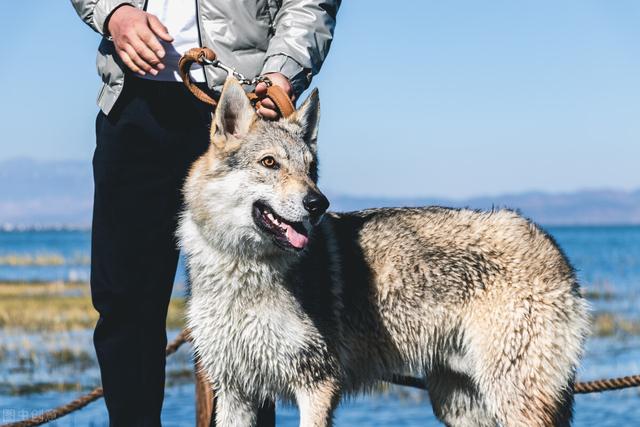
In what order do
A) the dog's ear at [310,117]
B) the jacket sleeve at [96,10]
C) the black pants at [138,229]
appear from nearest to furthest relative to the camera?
the jacket sleeve at [96,10]
the black pants at [138,229]
the dog's ear at [310,117]

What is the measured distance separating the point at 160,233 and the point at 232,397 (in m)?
0.95

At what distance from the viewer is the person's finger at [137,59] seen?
454 cm

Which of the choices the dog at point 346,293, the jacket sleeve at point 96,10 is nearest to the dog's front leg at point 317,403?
the dog at point 346,293

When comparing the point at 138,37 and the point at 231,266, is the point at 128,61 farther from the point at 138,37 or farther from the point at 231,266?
the point at 231,266

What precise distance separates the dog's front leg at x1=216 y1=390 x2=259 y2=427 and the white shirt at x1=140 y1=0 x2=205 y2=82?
167cm

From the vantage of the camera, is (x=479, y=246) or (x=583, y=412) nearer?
(x=479, y=246)

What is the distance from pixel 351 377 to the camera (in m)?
5.33

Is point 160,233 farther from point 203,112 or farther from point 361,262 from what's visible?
point 361,262

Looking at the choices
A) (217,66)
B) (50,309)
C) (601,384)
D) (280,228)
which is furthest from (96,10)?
(50,309)

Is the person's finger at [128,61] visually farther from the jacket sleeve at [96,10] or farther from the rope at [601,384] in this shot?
the rope at [601,384]

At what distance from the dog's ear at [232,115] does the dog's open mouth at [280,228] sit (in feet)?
1.38

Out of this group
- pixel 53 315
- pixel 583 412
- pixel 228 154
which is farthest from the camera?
pixel 53 315

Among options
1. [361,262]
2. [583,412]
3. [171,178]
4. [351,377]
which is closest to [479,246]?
[361,262]

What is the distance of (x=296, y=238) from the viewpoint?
4699 millimetres
